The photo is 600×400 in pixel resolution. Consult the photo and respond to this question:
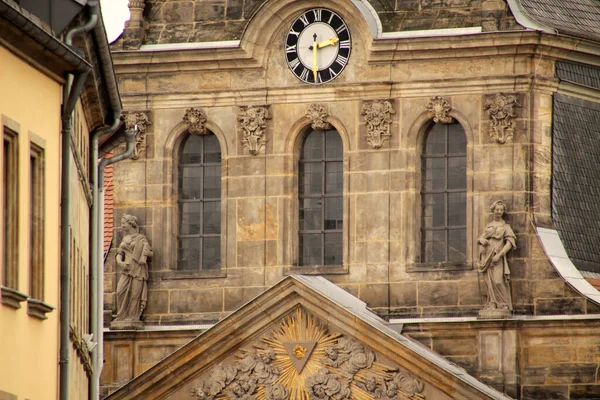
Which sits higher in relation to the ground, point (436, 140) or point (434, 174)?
point (436, 140)

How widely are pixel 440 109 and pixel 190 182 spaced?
16.8 ft

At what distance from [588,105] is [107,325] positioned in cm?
959

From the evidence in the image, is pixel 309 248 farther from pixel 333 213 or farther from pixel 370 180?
pixel 370 180

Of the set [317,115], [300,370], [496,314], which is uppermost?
[317,115]

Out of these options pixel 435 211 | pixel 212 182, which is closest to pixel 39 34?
pixel 435 211

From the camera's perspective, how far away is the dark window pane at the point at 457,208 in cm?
4659

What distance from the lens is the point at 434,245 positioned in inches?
1842

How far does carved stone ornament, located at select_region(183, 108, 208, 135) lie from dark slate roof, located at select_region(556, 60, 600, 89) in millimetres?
6673

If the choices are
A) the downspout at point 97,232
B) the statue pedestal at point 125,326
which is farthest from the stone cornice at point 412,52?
the downspout at point 97,232

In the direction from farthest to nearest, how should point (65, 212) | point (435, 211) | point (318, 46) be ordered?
point (318, 46) → point (435, 211) → point (65, 212)

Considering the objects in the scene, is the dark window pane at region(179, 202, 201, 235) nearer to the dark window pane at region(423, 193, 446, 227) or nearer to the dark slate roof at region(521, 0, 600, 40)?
the dark window pane at region(423, 193, 446, 227)

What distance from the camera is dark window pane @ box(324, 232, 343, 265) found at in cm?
4741

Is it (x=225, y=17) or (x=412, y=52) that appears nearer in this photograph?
(x=412, y=52)

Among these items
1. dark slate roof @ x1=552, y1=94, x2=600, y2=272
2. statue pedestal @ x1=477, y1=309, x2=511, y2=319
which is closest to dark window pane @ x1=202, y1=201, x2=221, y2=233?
statue pedestal @ x1=477, y1=309, x2=511, y2=319
